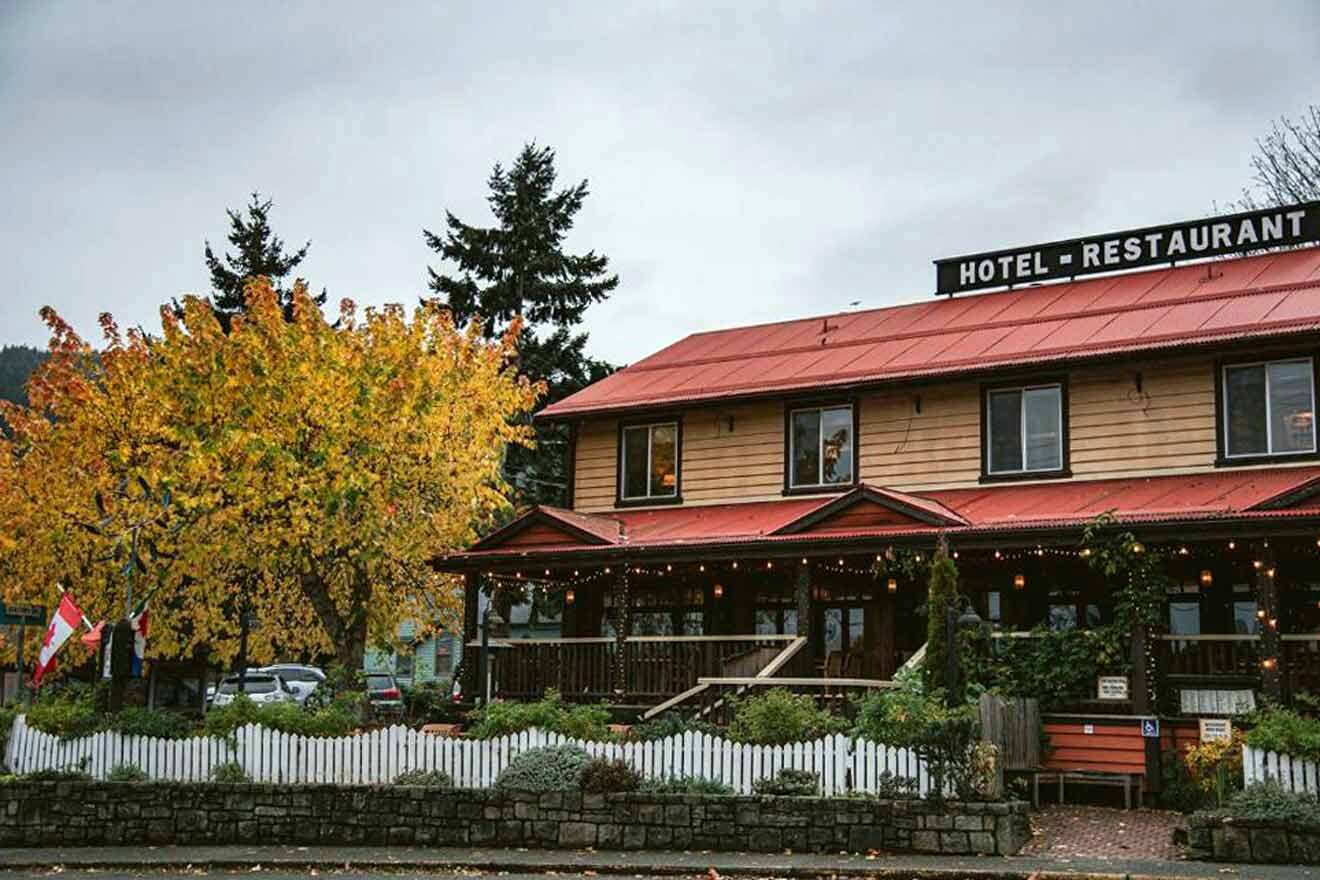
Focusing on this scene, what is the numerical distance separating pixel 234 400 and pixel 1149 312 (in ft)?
50.3

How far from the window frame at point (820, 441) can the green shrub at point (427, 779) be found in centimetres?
960

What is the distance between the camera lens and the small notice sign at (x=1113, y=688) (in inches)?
766

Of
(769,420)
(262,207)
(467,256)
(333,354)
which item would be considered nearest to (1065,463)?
(769,420)

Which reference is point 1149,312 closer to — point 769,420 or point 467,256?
point 769,420

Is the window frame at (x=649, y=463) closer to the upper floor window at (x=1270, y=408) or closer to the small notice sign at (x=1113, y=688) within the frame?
the small notice sign at (x=1113, y=688)

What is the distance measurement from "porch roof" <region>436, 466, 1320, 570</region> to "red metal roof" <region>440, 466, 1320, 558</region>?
2 cm

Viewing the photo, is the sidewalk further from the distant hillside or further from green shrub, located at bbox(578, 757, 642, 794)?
the distant hillside

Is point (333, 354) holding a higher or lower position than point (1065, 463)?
higher

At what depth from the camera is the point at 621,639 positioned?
2328cm

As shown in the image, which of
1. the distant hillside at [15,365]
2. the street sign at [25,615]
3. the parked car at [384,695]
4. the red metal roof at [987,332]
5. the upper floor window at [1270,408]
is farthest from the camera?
the distant hillside at [15,365]

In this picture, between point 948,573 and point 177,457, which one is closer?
point 948,573

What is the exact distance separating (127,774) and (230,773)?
4.86 feet

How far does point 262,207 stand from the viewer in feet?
148

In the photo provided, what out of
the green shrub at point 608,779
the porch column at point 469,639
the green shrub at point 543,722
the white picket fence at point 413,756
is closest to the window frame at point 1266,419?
the white picket fence at point 413,756
